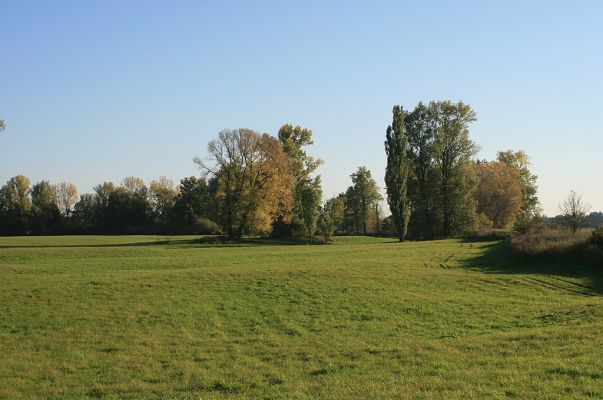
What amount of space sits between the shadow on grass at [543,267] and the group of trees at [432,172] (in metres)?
31.6

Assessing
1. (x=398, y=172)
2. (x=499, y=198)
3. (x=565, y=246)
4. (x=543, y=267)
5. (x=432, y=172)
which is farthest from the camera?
(x=499, y=198)

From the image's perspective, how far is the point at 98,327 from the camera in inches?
731

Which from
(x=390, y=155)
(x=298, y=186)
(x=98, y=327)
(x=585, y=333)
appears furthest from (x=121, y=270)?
(x=390, y=155)

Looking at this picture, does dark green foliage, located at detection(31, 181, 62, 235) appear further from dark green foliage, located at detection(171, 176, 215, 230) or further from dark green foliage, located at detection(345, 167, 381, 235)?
dark green foliage, located at detection(345, 167, 381, 235)

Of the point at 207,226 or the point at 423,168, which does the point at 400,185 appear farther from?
the point at 207,226

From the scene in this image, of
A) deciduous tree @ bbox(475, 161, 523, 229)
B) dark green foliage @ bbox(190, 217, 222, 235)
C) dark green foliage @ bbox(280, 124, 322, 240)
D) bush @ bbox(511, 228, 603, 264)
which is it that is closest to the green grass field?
bush @ bbox(511, 228, 603, 264)

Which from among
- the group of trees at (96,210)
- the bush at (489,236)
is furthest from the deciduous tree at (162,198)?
the bush at (489,236)

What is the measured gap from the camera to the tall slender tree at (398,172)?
232 ft

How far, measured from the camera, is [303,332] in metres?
17.9

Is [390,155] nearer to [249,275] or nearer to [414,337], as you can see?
[249,275]

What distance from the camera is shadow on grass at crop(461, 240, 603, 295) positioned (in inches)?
1066

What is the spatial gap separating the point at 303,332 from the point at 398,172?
56027mm

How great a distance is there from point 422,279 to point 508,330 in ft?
38.2

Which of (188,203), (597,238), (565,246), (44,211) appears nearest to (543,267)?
(565,246)
